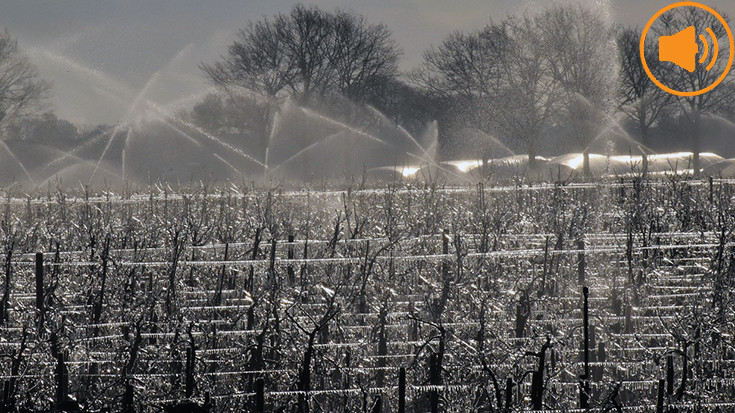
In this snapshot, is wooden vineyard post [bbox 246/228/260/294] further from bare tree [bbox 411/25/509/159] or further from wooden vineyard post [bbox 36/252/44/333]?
bare tree [bbox 411/25/509/159]

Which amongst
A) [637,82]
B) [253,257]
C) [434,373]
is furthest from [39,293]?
[637,82]

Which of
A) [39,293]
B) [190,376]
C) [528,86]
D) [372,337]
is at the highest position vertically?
[528,86]

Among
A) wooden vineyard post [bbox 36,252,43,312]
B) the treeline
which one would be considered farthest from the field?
the treeline

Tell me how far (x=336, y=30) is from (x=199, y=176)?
971cm

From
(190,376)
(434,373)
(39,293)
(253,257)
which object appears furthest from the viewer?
(253,257)

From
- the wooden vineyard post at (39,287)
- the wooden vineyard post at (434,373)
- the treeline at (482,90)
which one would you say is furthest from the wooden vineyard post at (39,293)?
the treeline at (482,90)

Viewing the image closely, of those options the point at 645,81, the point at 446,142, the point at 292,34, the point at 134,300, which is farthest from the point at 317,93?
the point at 134,300

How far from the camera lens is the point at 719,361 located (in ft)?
22.1

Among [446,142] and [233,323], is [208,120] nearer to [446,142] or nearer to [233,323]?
[446,142]

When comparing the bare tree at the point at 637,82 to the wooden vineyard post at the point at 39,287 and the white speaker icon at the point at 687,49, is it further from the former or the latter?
the wooden vineyard post at the point at 39,287

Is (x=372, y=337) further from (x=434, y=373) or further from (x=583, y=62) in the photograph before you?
(x=583, y=62)

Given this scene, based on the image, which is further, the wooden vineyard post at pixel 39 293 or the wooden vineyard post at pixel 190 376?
the wooden vineyard post at pixel 39 293

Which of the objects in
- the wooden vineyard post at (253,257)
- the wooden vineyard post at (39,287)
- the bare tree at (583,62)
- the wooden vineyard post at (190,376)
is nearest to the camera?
the wooden vineyard post at (190,376)

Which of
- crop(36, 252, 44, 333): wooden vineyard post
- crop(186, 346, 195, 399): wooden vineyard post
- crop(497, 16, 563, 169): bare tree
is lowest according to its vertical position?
crop(186, 346, 195, 399): wooden vineyard post
